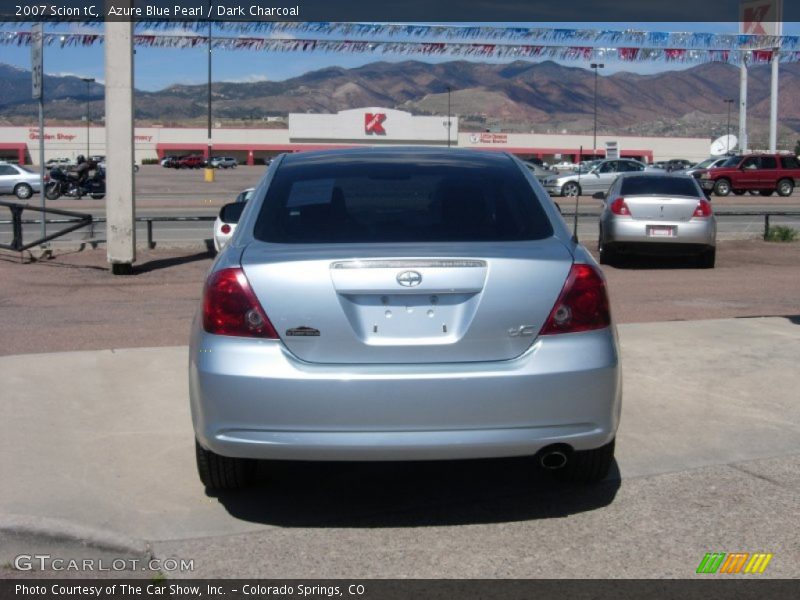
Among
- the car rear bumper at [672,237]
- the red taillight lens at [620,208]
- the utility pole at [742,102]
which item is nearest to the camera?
the car rear bumper at [672,237]

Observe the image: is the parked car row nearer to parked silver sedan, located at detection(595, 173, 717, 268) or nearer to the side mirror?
parked silver sedan, located at detection(595, 173, 717, 268)

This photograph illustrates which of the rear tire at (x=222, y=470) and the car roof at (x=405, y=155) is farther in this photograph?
the car roof at (x=405, y=155)

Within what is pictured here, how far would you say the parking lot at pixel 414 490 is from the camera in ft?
15.0

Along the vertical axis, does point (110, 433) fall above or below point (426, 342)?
below

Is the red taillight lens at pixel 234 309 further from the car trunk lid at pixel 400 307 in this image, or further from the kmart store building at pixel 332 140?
the kmart store building at pixel 332 140

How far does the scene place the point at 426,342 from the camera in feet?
14.9

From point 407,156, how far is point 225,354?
185cm

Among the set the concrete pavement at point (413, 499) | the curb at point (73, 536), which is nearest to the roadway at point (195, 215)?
the concrete pavement at point (413, 499)

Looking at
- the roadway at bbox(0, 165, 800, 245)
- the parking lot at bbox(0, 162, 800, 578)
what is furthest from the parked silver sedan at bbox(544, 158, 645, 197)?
the parking lot at bbox(0, 162, 800, 578)

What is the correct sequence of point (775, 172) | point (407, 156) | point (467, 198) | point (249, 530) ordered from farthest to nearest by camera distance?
1. point (775, 172)
2. point (407, 156)
3. point (467, 198)
4. point (249, 530)
